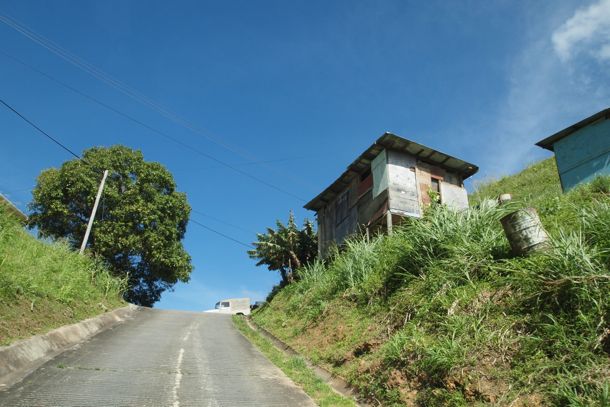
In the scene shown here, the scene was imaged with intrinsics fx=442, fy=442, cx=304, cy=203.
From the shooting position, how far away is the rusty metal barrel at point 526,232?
22.0ft

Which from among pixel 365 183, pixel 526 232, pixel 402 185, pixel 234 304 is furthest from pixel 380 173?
pixel 234 304

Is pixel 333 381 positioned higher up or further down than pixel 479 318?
further down

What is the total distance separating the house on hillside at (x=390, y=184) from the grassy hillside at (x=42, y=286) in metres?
10.9

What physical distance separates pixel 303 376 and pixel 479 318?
3.58m

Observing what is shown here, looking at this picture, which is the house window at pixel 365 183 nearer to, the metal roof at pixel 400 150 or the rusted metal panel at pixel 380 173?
the metal roof at pixel 400 150

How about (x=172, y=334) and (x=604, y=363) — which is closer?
(x=604, y=363)

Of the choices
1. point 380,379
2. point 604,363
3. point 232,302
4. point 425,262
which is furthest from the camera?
point 232,302

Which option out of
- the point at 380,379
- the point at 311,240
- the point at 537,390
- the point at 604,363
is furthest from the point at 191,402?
the point at 311,240

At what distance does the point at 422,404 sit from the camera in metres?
5.47

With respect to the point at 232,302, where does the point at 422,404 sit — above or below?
below

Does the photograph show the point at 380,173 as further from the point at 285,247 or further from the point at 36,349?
the point at 36,349

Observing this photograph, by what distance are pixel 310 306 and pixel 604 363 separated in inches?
386

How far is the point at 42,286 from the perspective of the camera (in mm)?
10883

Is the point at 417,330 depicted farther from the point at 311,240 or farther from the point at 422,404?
the point at 311,240
